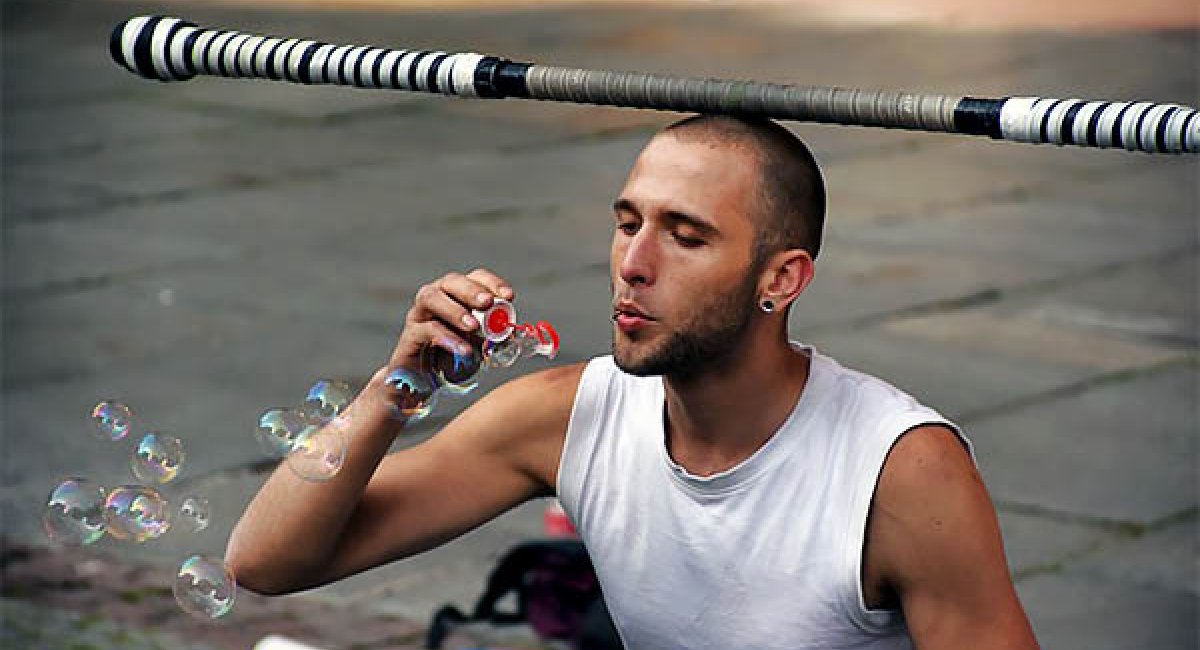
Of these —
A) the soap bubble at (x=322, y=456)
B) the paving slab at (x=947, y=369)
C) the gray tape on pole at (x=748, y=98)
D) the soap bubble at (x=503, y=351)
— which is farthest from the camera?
the paving slab at (x=947, y=369)

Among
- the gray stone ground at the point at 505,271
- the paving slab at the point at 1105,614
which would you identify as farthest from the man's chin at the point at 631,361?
the paving slab at the point at 1105,614

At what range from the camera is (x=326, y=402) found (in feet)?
11.1

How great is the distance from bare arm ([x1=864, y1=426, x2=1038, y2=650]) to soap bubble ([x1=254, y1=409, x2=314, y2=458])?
0.95 m

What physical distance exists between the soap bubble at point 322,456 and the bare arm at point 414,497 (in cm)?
8

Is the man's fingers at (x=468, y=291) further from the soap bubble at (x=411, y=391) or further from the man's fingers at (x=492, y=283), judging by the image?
the soap bubble at (x=411, y=391)

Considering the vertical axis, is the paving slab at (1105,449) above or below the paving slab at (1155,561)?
above

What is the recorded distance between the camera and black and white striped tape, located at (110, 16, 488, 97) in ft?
10.6

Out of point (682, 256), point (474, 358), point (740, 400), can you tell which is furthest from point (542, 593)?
point (682, 256)

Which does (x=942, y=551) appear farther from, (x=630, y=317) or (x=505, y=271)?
(x=505, y=271)

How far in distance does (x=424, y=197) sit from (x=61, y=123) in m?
2.64

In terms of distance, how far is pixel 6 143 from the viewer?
10.8 meters

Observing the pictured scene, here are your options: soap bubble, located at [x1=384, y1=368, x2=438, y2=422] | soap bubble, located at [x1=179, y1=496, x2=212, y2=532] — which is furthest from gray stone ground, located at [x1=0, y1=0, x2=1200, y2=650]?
soap bubble, located at [x1=384, y1=368, x2=438, y2=422]

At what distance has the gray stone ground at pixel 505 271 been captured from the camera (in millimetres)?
5738

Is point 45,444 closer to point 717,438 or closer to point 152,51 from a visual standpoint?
point 152,51
